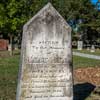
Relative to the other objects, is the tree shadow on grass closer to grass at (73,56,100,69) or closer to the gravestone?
the gravestone

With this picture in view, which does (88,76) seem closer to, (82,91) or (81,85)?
(81,85)

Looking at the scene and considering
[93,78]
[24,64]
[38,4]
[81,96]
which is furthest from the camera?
[38,4]

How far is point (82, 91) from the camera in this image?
38.5ft

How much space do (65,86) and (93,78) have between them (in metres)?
6.97

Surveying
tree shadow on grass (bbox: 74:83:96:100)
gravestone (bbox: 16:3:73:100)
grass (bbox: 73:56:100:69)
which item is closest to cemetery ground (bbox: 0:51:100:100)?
tree shadow on grass (bbox: 74:83:96:100)

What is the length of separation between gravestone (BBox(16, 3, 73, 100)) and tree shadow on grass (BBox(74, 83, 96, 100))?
1862 millimetres

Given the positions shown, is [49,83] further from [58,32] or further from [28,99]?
[58,32]

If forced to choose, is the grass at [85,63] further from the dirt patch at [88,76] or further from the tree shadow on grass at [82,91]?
the tree shadow on grass at [82,91]

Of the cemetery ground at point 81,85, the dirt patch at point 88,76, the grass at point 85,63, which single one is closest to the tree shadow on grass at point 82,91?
→ the cemetery ground at point 81,85

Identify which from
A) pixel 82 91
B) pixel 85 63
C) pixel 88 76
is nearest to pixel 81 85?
pixel 82 91

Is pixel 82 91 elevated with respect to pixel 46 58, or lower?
lower

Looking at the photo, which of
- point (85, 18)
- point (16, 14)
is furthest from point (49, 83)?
point (85, 18)

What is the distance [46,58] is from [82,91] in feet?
11.2

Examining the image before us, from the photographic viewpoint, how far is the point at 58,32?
862 centimetres
